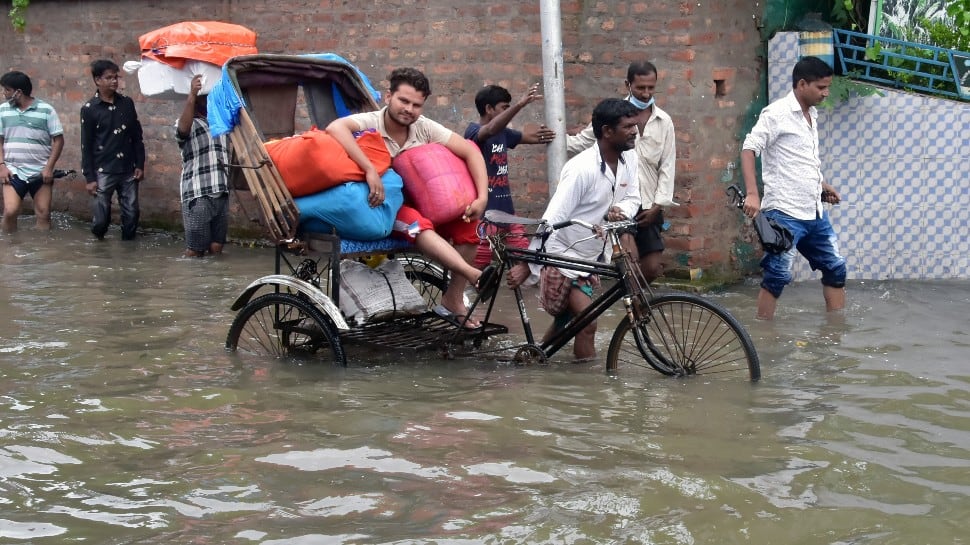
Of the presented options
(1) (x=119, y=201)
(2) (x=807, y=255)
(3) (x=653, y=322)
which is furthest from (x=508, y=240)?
(1) (x=119, y=201)

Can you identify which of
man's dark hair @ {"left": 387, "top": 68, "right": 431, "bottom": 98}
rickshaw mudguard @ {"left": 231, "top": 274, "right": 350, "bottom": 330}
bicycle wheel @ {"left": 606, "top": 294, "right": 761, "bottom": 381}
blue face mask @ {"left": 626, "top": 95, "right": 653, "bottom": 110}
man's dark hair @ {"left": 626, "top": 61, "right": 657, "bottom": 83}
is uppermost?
man's dark hair @ {"left": 626, "top": 61, "right": 657, "bottom": 83}

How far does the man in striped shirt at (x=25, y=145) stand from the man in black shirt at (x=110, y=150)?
657 millimetres

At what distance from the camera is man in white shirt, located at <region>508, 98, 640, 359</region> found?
6.25 meters

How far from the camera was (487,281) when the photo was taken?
656 cm

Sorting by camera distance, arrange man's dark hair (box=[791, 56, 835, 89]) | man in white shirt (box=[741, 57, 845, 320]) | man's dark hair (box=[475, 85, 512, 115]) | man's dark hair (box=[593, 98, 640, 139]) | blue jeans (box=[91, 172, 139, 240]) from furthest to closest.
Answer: blue jeans (box=[91, 172, 139, 240])
man's dark hair (box=[475, 85, 512, 115])
man in white shirt (box=[741, 57, 845, 320])
man's dark hair (box=[791, 56, 835, 89])
man's dark hair (box=[593, 98, 640, 139])

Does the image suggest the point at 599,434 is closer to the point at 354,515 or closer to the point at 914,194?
the point at 354,515

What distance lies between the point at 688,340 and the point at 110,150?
7.76 metres

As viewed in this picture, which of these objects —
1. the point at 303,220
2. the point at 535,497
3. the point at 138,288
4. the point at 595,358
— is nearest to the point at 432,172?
the point at 303,220

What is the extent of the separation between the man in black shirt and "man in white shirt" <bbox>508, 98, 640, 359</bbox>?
269 inches

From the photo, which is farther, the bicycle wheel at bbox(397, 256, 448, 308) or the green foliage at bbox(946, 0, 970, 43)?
the green foliage at bbox(946, 0, 970, 43)

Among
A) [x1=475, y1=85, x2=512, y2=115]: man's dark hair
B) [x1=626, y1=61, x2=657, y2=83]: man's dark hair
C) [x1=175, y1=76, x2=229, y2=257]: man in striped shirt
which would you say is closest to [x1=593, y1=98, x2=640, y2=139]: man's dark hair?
[x1=626, y1=61, x2=657, y2=83]: man's dark hair

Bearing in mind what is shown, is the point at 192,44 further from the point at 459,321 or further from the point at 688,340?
the point at 688,340

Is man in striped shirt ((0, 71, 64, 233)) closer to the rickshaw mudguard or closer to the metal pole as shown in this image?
the metal pole

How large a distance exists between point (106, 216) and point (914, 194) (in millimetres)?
7723
